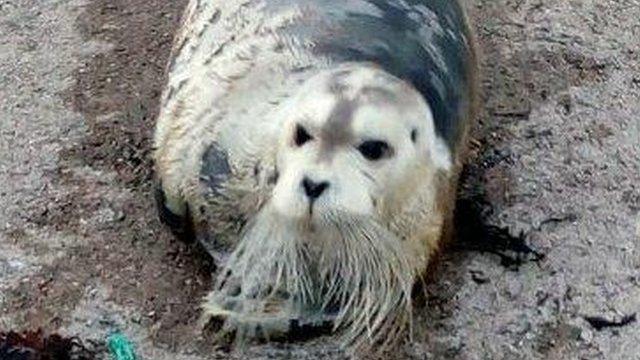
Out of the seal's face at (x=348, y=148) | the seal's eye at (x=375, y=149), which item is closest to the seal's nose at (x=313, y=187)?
the seal's face at (x=348, y=148)

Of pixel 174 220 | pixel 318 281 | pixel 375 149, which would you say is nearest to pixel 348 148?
pixel 375 149

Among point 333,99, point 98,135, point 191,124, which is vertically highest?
point 333,99

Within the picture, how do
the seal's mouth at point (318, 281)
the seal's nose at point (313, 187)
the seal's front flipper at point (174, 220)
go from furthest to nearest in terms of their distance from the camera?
the seal's front flipper at point (174, 220), the seal's mouth at point (318, 281), the seal's nose at point (313, 187)

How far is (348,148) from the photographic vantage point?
3559 millimetres

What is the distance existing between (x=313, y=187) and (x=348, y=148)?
11 cm

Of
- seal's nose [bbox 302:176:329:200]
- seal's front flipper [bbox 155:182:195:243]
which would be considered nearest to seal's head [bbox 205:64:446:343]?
seal's nose [bbox 302:176:329:200]

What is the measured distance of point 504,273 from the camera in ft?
13.4

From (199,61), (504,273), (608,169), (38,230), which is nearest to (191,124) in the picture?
(199,61)

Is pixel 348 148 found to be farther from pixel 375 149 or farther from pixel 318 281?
pixel 318 281

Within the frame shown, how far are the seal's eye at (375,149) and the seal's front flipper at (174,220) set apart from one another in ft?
2.06

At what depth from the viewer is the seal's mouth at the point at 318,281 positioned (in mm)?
3623

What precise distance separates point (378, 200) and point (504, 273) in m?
0.57

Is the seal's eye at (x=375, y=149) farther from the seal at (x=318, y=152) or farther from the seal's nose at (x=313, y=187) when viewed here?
the seal's nose at (x=313, y=187)

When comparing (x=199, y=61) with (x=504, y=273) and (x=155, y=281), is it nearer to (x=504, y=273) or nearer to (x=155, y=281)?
(x=155, y=281)
